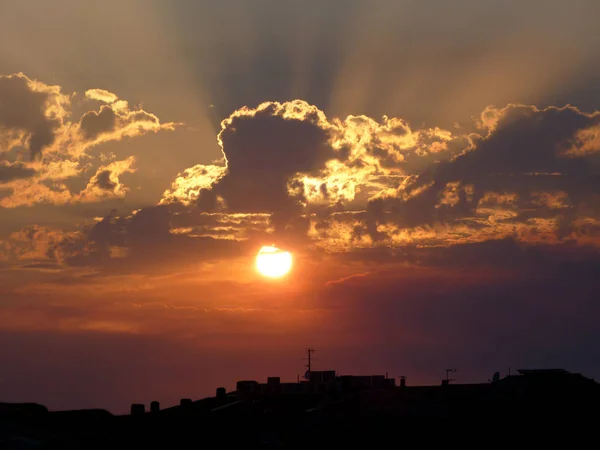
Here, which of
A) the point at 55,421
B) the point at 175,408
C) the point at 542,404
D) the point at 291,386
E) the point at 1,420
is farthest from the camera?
the point at 291,386

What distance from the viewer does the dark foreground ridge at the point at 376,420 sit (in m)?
81.4

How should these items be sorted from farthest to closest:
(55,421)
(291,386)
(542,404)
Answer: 1. (291,386)
2. (542,404)
3. (55,421)

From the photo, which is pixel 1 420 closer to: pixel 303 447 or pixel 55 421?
pixel 55 421

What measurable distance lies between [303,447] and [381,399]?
9.80 m

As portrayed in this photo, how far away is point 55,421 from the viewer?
3113 inches

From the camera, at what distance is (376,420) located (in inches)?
3287

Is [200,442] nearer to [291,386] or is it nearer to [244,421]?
[244,421]

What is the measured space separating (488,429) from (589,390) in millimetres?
13205

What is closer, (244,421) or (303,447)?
Result: (303,447)

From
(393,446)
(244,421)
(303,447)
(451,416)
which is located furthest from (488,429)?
(244,421)

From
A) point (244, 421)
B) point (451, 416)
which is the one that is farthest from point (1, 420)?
point (451, 416)

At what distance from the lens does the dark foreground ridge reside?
81438 millimetres

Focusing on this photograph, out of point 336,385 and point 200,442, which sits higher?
point 336,385

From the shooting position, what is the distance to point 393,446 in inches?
3194
